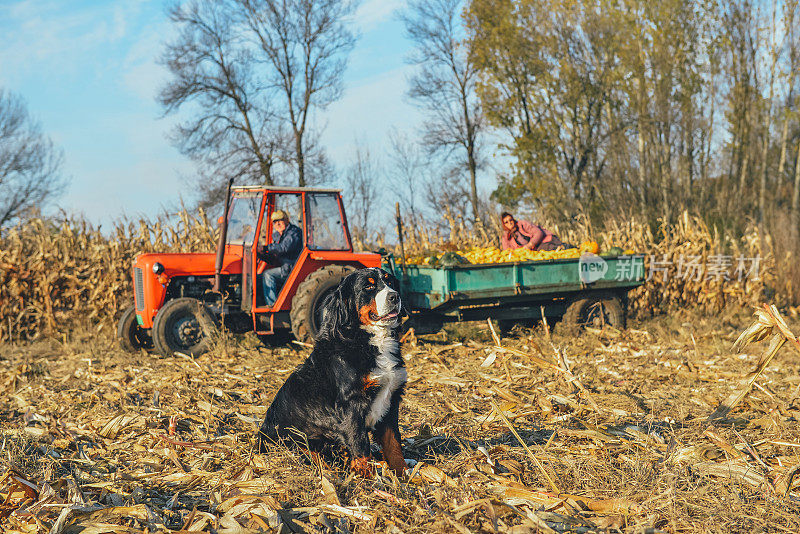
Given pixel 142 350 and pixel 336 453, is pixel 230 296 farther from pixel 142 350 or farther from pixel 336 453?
pixel 336 453

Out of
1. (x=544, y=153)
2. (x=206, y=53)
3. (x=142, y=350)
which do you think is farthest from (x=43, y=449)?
(x=206, y=53)

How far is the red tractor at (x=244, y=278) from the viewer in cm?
844

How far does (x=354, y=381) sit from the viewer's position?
145 inches

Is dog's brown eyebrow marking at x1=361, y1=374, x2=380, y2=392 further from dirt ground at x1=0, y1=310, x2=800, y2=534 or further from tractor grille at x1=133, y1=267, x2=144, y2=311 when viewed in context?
tractor grille at x1=133, y1=267, x2=144, y2=311

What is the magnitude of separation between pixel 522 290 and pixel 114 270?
6.91m

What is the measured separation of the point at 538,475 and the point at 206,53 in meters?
25.9

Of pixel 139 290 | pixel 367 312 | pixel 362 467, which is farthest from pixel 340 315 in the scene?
pixel 139 290

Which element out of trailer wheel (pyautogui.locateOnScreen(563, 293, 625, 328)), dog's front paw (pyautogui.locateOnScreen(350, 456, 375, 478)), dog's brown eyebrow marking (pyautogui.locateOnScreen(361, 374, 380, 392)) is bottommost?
dog's front paw (pyautogui.locateOnScreen(350, 456, 375, 478))

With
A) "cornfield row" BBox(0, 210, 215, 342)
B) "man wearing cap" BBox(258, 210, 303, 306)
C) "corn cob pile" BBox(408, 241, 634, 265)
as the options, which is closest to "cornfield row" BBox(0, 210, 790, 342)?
"cornfield row" BBox(0, 210, 215, 342)

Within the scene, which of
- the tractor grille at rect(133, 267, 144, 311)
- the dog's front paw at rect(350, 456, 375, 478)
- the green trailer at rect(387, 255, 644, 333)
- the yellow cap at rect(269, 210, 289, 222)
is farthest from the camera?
the tractor grille at rect(133, 267, 144, 311)

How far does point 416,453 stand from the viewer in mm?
4336

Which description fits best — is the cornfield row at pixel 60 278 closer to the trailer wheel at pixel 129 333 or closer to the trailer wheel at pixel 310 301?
the trailer wheel at pixel 129 333

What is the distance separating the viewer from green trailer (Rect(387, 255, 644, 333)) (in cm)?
881

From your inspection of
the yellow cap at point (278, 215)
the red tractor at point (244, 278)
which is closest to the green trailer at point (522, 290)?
the red tractor at point (244, 278)
